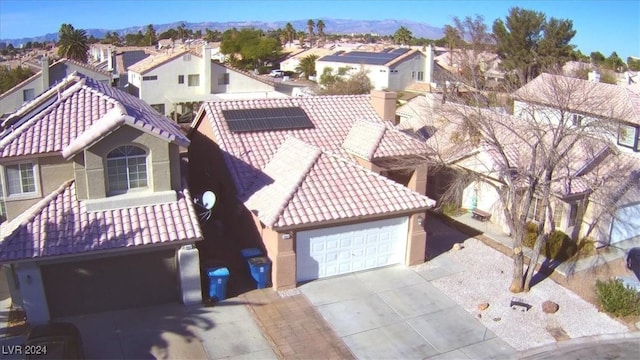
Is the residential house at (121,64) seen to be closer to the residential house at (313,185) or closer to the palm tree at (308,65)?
the palm tree at (308,65)

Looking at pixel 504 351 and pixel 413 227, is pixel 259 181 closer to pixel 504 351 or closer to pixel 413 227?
pixel 413 227

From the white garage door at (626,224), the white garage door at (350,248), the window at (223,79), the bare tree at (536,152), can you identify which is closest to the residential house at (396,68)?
the window at (223,79)

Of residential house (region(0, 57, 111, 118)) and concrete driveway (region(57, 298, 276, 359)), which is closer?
concrete driveway (region(57, 298, 276, 359))

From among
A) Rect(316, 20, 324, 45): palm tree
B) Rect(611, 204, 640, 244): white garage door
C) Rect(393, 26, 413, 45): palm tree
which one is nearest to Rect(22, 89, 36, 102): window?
Rect(611, 204, 640, 244): white garage door

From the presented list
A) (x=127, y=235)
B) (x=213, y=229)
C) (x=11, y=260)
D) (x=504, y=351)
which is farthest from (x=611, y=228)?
(x=11, y=260)

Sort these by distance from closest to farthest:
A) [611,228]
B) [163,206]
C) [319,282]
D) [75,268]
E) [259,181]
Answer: [75,268]
[163,206]
[319,282]
[259,181]
[611,228]

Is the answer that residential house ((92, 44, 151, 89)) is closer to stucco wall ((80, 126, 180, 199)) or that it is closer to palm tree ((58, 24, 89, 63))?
palm tree ((58, 24, 89, 63))
